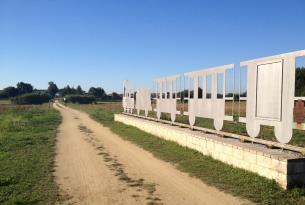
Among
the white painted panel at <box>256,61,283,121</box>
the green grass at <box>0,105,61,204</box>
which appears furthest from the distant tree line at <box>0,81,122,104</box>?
the white painted panel at <box>256,61,283,121</box>

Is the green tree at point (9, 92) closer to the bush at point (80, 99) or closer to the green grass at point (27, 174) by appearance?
the bush at point (80, 99)

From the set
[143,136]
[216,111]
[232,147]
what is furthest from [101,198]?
[143,136]

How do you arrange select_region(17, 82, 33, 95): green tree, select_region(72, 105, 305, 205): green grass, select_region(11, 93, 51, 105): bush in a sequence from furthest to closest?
select_region(17, 82, 33, 95): green tree < select_region(11, 93, 51, 105): bush < select_region(72, 105, 305, 205): green grass

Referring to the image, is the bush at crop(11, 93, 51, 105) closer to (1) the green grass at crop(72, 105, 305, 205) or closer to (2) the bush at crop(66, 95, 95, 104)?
(2) the bush at crop(66, 95, 95, 104)

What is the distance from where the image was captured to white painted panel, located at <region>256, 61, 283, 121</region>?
25.6 ft

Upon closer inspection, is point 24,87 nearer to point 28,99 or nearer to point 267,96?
point 28,99

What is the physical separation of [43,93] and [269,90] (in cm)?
11545

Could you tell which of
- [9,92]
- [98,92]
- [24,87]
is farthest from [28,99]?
[24,87]

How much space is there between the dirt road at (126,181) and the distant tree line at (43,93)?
93017 millimetres

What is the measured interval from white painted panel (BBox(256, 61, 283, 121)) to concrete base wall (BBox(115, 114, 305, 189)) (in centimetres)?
75

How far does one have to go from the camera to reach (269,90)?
320 inches

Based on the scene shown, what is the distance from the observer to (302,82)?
7355 millimetres

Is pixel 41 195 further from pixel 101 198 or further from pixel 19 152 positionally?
pixel 19 152

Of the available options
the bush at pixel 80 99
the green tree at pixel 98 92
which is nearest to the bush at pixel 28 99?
the bush at pixel 80 99
